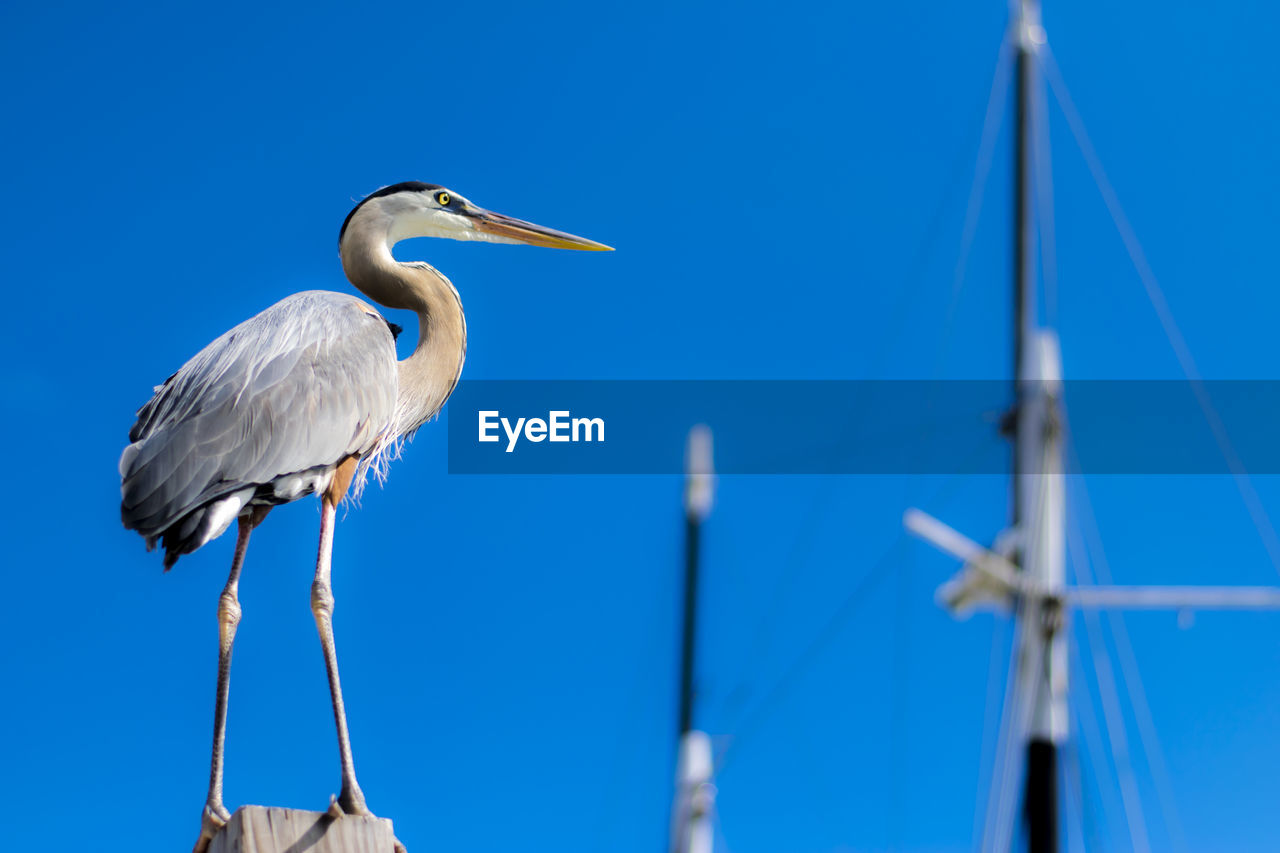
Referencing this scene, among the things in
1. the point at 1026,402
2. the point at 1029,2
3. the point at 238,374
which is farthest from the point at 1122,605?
the point at 238,374

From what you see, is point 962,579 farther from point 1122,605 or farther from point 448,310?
point 448,310

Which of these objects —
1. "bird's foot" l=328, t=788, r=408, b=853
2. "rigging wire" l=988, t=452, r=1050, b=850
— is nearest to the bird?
"bird's foot" l=328, t=788, r=408, b=853

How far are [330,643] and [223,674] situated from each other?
316 millimetres

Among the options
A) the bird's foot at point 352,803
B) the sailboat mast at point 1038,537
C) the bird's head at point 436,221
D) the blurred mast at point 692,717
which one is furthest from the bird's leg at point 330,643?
the blurred mast at point 692,717

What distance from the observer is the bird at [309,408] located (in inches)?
136

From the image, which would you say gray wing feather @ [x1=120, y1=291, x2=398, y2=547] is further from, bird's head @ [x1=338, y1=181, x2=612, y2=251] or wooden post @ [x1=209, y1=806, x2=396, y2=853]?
wooden post @ [x1=209, y1=806, x2=396, y2=853]

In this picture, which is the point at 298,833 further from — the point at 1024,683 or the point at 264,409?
the point at 1024,683

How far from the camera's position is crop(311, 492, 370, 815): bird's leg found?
3191mm

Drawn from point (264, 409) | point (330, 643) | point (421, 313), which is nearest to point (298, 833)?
point (330, 643)

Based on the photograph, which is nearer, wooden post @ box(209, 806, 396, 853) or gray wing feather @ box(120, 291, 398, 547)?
wooden post @ box(209, 806, 396, 853)

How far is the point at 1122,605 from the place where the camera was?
872 centimetres

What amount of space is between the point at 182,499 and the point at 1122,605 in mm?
7210

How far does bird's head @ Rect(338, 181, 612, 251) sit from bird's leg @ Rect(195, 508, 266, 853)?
1.24 metres

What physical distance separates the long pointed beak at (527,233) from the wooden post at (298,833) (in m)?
2.70
